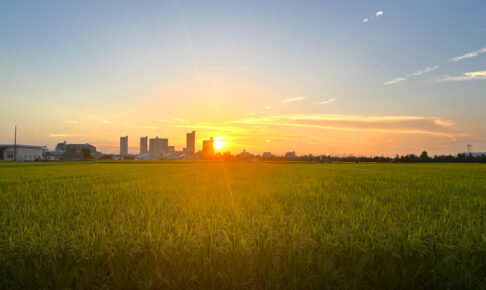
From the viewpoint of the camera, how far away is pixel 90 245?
8.59ft

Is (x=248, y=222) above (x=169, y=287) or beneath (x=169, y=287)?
above

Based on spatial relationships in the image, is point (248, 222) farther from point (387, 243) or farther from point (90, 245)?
point (90, 245)

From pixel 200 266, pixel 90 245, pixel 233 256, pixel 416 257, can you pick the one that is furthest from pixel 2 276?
pixel 416 257

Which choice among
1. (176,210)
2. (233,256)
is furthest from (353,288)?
(176,210)

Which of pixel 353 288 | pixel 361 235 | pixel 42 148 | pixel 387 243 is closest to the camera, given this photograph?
pixel 353 288

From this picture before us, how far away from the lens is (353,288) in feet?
7.32

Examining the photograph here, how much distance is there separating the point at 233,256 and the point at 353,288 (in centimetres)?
116

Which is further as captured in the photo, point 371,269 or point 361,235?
point 361,235

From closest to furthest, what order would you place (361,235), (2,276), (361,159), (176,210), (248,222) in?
(2,276)
(361,235)
(248,222)
(176,210)
(361,159)

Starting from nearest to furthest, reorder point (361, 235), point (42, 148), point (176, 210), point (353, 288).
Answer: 1. point (353, 288)
2. point (361, 235)
3. point (176, 210)
4. point (42, 148)

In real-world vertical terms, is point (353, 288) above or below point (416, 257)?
below

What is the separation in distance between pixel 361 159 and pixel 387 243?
65.5 m

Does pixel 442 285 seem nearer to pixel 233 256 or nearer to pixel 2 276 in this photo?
pixel 233 256

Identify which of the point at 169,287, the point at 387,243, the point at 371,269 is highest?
the point at 387,243
